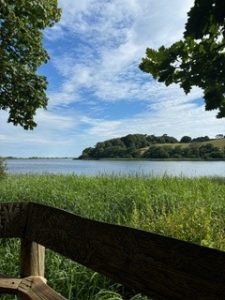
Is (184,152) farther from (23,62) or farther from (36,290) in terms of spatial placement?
(36,290)

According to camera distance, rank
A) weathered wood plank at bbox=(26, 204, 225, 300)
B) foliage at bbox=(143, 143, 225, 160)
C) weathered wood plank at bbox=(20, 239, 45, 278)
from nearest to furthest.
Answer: weathered wood plank at bbox=(26, 204, 225, 300) → weathered wood plank at bbox=(20, 239, 45, 278) → foliage at bbox=(143, 143, 225, 160)

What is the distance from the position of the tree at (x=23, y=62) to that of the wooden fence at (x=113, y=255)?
45.4 feet

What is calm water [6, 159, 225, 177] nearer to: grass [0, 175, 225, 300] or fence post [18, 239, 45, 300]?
grass [0, 175, 225, 300]

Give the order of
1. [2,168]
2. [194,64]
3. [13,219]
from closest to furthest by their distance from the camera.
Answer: [13,219], [194,64], [2,168]

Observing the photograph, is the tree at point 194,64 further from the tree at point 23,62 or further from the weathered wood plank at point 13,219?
the tree at point 23,62

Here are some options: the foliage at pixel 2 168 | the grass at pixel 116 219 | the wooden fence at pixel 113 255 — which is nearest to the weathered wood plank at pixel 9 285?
the wooden fence at pixel 113 255

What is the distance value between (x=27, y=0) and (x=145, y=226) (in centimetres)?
1121

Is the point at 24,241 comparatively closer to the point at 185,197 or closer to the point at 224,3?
the point at 224,3

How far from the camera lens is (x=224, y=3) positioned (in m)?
3.95

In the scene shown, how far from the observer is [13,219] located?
9.66 ft

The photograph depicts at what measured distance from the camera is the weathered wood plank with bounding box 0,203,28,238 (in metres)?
2.92

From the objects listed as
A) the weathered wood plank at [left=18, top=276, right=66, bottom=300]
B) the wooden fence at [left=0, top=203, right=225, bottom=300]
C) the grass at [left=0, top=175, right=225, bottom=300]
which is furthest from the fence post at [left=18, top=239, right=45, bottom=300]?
the grass at [left=0, top=175, right=225, bottom=300]

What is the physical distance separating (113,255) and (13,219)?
1118 millimetres

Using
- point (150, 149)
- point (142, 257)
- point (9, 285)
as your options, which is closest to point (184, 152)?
point (150, 149)
